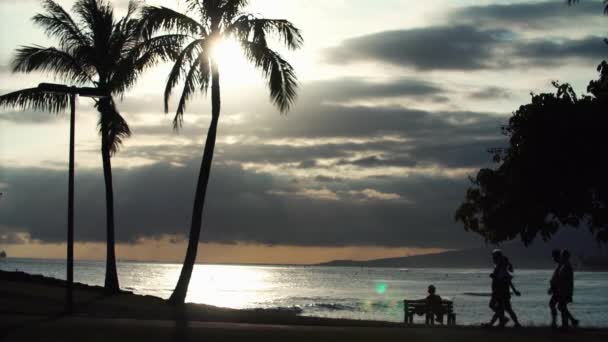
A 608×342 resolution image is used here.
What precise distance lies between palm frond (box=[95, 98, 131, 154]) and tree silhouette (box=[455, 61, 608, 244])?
568 inches

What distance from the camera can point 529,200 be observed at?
2967 centimetres

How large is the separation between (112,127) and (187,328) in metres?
14.9

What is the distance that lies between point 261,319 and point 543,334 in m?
7.54

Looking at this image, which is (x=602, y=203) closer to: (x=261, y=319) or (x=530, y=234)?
(x=530, y=234)

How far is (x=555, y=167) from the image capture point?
29.1 metres

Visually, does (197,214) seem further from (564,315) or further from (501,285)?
(564,315)

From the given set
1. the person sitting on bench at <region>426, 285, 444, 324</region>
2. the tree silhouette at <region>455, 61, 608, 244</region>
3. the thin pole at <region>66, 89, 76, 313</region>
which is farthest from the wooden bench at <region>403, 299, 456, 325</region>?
the thin pole at <region>66, 89, 76, 313</region>

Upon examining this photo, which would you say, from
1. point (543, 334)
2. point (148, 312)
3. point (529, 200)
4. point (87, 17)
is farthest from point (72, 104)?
point (529, 200)

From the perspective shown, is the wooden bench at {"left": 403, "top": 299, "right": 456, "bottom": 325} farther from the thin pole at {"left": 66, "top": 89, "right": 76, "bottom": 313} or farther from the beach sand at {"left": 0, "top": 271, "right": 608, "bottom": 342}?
the thin pole at {"left": 66, "top": 89, "right": 76, "bottom": 313}

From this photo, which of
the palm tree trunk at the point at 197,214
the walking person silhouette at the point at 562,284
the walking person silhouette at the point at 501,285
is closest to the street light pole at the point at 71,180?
the palm tree trunk at the point at 197,214

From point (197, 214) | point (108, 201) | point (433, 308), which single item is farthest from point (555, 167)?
point (108, 201)

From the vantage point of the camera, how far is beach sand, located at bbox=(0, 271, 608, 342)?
17.4m

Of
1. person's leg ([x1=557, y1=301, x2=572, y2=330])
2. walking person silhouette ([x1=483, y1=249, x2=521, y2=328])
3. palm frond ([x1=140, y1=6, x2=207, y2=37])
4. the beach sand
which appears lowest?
the beach sand

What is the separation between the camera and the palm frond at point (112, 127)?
3089 cm
